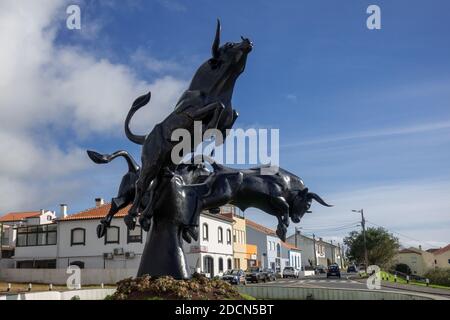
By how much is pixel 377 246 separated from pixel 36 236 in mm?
41794

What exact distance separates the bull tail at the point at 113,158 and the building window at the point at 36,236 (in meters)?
31.3

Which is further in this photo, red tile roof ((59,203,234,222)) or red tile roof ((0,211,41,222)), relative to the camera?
red tile roof ((0,211,41,222))

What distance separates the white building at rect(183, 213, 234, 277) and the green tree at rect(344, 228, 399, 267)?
81.2 ft

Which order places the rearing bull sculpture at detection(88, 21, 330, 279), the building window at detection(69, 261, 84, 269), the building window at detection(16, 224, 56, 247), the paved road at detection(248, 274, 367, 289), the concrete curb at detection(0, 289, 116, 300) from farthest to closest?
1. the building window at detection(16, 224, 56, 247)
2. the building window at detection(69, 261, 84, 269)
3. the paved road at detection(248, 274, 367, 289)
4. the concrete curb at detection(0, 289, 116, 300)
5. the rearing bull sculpture at detection(88, 21, 330, 279)

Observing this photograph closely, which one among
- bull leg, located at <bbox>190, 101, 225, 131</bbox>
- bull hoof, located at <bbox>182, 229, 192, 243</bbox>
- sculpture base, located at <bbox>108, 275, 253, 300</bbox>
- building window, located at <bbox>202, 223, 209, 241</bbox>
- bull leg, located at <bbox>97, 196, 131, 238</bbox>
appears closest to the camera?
sculpture base, located at <bbox>108, 275, 253, 300</bbox>

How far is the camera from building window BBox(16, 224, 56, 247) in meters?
42.9

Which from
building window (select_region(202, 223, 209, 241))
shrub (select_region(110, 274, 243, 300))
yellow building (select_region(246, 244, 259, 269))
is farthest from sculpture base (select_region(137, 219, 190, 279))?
yellow building (select_region(246, 244, 259, 269))

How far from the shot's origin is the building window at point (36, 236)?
141ft

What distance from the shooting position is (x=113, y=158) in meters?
13.8

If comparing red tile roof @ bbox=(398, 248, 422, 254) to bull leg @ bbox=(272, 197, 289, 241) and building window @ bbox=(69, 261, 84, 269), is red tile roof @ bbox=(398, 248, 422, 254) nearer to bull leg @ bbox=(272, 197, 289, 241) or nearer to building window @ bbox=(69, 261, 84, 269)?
building window @ bbox=(69, 261, 84, 269)

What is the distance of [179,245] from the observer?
492 inches

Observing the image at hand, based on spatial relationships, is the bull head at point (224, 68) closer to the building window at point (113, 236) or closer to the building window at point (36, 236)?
the building window at point (113, 236)

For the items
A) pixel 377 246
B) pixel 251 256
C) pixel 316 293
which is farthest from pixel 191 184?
pixel 377 246
